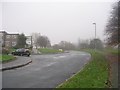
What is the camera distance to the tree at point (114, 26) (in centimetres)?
4284

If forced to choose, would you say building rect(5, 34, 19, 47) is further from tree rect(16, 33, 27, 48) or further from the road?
the road

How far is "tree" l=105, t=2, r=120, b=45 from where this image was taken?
4284 centimetres

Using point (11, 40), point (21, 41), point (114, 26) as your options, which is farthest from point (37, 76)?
point (11, 40)

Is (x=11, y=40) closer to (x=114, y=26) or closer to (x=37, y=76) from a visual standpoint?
(x=114, y=26)

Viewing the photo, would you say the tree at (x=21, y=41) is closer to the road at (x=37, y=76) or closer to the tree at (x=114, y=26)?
the tree at (x=114, y=26)

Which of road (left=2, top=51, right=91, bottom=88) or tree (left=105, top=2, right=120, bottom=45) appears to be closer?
road (left=2, top=51, right=91, bottom=88)

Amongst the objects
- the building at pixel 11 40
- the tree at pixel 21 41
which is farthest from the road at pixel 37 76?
the building at pixel 11 40

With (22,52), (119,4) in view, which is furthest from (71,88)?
(22,52)

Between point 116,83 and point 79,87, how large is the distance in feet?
6.65

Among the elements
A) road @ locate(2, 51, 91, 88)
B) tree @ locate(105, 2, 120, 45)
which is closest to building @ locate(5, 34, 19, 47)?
tree @ locate(105, 2, 120, 45)

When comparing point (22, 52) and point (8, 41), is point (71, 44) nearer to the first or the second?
point (8, 41)

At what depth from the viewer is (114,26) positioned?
44.5 metres

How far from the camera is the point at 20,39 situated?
82688 mm

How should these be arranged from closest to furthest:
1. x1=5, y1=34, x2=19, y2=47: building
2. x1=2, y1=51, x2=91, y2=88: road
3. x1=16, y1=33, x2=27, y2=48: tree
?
x1=2, y1=51, x2=91, y2=88: road
x1=16, y1=33, x2=27, y2=48: tree
x1=5, y1=34, x2=19, y2=47: building
